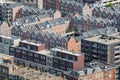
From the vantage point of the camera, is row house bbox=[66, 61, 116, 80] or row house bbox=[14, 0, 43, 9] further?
row house bbox=[14, 0, 43, 9]

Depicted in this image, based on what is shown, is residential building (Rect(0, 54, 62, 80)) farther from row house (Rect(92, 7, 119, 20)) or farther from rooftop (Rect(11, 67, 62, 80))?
row house (Rect(92, 7, 119, 20))

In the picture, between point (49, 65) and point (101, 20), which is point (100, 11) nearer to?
point (101, 20)

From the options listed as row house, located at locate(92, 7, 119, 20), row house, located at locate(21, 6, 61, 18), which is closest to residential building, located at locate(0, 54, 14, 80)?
row house, located at locate(21, 6, 61, 18)

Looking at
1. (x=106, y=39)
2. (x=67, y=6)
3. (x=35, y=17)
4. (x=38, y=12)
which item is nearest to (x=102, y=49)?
(x=106, y=39)

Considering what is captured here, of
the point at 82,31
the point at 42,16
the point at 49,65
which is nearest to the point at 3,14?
the point at 42,16

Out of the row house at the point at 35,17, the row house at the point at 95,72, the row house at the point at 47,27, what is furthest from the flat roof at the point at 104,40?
the row house at the point at 35,17

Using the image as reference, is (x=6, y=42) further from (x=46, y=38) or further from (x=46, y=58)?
(x=46, y=58)
